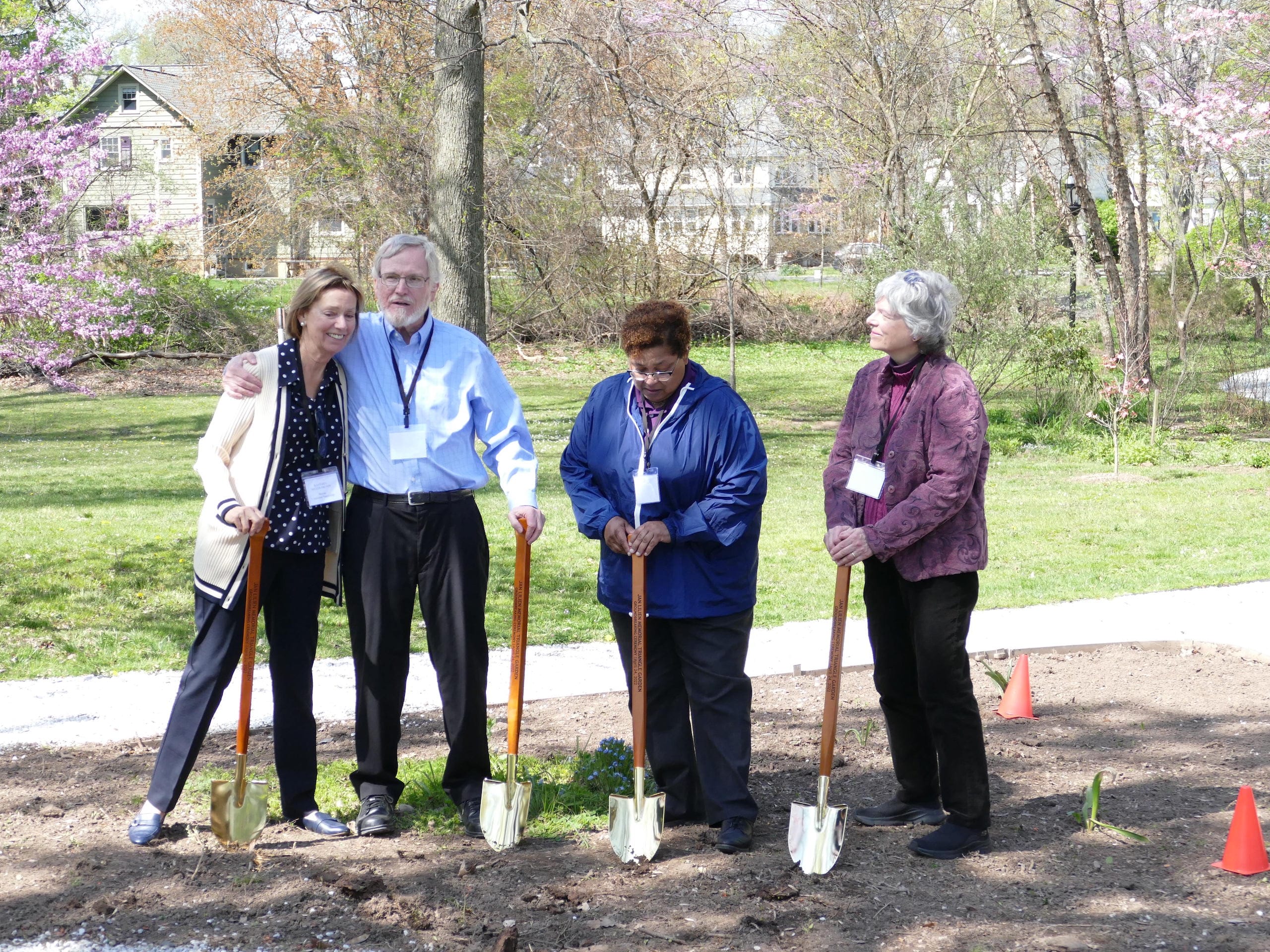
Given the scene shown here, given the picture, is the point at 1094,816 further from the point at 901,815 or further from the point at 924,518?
the point at 924,518

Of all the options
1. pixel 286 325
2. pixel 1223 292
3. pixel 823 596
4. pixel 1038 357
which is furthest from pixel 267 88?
pixel 286 325

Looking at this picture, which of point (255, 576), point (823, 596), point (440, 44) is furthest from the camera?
point (440, 44)

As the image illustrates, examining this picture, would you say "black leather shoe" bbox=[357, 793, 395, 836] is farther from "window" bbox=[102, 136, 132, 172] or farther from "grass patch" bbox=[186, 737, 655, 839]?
"window" bbox=[102, 136, 132, 172]

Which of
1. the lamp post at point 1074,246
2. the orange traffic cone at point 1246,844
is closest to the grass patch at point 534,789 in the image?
the orange traffic cone at point 1246,844

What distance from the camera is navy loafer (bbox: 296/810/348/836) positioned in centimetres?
425

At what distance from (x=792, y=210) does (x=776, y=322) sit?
2.74 meters

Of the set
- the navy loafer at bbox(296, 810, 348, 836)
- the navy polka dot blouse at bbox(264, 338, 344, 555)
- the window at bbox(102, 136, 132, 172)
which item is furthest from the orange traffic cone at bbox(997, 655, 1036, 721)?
the window at bbox(102, 136, 132, 172)

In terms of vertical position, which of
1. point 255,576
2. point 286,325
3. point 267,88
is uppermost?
point 267,88

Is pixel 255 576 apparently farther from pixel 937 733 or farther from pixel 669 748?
pixel 937 733

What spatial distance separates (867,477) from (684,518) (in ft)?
1.92

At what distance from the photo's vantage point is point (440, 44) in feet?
33.1

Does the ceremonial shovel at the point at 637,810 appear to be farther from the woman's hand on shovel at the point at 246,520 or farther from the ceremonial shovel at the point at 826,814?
the woman's hand on shovel at the point at 246,520

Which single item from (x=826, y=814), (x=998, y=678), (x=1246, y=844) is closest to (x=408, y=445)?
(x=826, y=814)

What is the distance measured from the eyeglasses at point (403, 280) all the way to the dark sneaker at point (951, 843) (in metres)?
2.43
